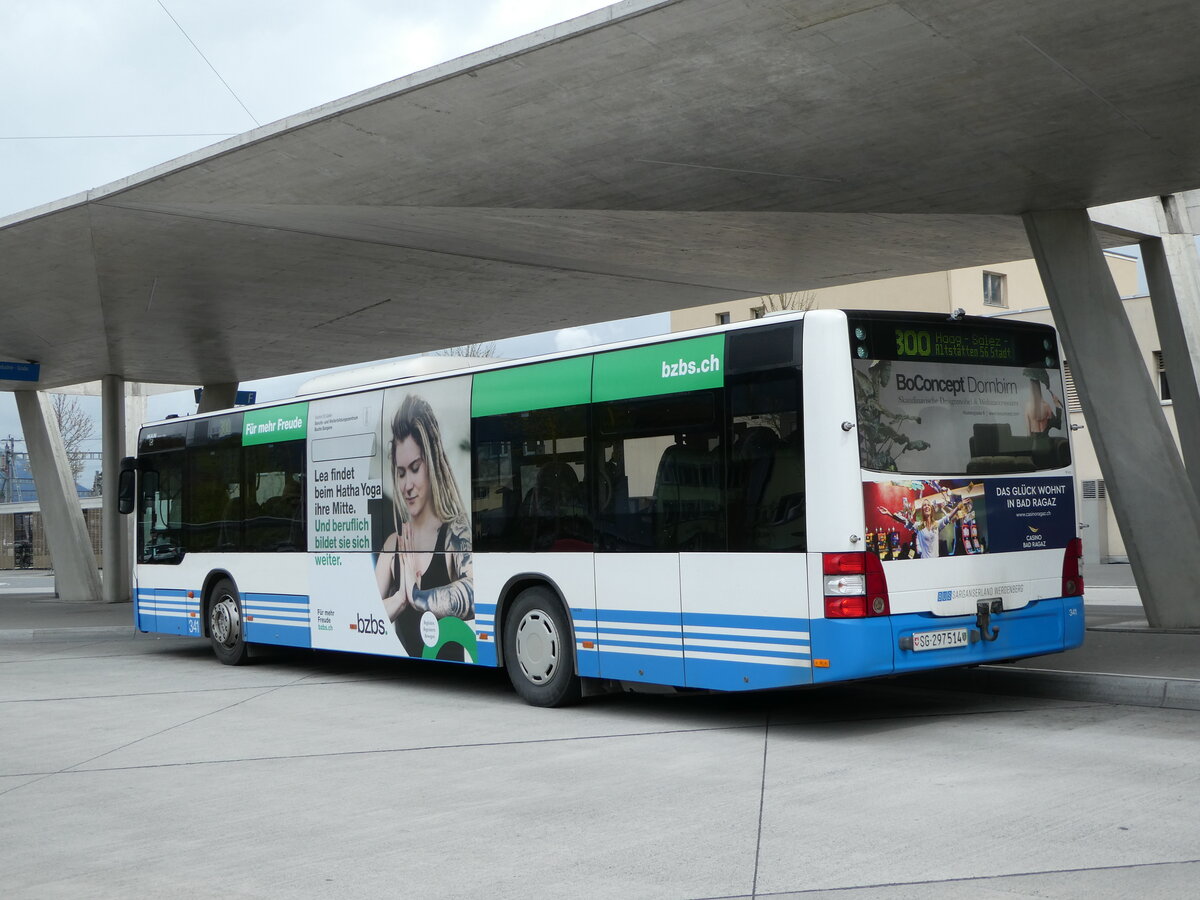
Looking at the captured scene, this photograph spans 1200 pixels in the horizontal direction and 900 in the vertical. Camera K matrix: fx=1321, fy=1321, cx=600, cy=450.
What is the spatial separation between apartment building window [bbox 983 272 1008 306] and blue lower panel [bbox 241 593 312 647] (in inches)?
1465

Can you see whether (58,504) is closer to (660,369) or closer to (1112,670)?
(660,369)

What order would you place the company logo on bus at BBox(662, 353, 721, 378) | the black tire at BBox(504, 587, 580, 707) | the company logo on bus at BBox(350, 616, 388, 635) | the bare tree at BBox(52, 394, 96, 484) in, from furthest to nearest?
1. the bare tree at BBox(52, 394, 96, 484)
2. the company logo on bus at BBox(350, 616, 388, 635)
3. the black tire at BBox(504, 587, 580, 707)
4. the company logo on bus at BBox(662, 353, 721, 378)

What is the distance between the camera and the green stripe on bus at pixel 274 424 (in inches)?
548

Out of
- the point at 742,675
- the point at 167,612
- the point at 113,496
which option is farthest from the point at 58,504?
the point at 742,675

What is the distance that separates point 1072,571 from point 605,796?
15.4 ft

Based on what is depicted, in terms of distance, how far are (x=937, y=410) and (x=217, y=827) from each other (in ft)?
18.0


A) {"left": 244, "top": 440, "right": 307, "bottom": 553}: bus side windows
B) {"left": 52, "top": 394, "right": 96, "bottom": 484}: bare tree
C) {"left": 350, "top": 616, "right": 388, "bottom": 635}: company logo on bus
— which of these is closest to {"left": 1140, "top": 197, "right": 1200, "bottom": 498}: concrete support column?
{"left": 350, "top": 616, "right": 388, "bottom": 635}: company logo on bus

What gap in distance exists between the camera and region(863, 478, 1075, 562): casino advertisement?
8.84m

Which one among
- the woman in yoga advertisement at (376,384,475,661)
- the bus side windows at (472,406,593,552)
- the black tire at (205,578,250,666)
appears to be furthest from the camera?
the black tire at (205,578,250,666)

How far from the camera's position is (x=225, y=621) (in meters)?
15.2

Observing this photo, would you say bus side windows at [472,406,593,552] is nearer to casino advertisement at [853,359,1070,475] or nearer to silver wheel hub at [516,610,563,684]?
silver wheel hub at [516,610,563,684]

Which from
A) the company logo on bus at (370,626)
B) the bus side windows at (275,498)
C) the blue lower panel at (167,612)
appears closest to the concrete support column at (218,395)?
the blue lower panel at (167,612)

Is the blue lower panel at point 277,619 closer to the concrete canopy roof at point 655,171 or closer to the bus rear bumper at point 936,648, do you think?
the concrete canopy roof at point 655,171

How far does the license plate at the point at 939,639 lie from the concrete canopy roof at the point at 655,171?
4.09 m
